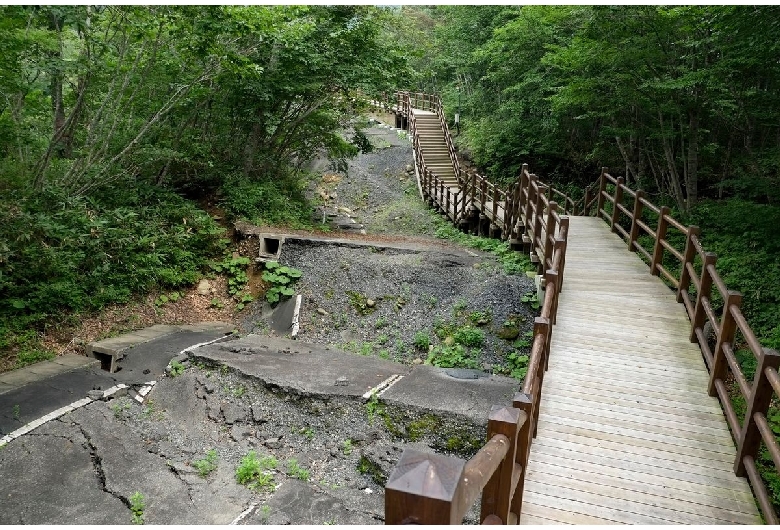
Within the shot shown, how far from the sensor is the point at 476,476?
1907mm

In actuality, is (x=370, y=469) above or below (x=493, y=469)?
below

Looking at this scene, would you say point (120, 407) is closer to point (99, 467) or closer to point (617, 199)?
point (99, 467)

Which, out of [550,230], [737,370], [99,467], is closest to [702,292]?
[737,370]

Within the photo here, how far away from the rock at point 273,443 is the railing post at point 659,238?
5974 mm

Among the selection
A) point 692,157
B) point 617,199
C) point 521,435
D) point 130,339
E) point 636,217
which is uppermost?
point 692,157

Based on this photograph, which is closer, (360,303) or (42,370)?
(42,370)

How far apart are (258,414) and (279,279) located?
13.9 ft

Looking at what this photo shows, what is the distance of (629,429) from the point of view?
4.53 m

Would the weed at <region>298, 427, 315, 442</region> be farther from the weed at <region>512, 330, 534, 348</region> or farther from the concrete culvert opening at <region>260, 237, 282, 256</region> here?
the concrete culvert opening at <region>260, 237, 282, 256</region>

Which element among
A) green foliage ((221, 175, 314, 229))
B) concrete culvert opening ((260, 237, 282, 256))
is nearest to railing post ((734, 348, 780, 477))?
concrete culvert opening ((260, 237, 282, 256))

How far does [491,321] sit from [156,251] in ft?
20.7

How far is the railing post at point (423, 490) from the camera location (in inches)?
57.7

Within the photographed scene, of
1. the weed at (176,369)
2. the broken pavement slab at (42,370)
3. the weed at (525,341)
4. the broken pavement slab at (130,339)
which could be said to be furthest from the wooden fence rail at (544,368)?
the broken pavement slab at (42,370)

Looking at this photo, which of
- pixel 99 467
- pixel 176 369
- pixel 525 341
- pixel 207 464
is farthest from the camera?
pixel 525 341
